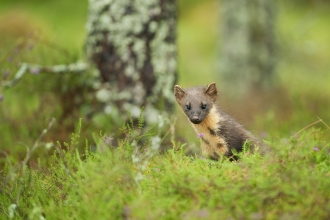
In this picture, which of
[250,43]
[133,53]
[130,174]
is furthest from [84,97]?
[250,43]

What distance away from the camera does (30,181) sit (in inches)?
186

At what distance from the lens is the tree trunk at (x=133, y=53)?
289 inches

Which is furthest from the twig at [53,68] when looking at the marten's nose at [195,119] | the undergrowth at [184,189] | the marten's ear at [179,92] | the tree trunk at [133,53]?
the undergrowth at [184,189]

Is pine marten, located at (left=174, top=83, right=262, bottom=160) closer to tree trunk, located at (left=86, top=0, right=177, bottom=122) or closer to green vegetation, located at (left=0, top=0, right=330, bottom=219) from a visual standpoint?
green vegetation, located at (left=0, top=0, right=330, bottom=219)

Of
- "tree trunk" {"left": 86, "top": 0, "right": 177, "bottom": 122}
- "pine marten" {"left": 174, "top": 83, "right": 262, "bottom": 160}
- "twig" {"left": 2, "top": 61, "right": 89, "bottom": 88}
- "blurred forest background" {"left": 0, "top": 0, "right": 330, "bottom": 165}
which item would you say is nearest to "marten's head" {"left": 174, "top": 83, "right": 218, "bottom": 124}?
"pine marten" {"left": 174, "top": 83, "right": 262, "bottom": 160}

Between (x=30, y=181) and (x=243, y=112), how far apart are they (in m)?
6.36

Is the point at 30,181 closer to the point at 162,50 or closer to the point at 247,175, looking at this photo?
the point at 247,175

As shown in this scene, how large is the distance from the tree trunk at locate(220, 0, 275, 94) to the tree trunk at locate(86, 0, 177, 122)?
17.9ft

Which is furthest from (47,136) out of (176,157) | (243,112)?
(243,112)

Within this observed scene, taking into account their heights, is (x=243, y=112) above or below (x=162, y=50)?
below

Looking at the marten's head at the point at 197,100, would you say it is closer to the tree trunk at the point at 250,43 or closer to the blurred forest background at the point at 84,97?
the blurred forest background at the point at 84,97

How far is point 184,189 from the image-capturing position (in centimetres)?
398

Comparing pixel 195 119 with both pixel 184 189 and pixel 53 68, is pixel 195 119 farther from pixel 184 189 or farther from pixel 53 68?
pixel 53 68

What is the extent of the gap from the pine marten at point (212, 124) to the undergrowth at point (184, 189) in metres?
0.86
